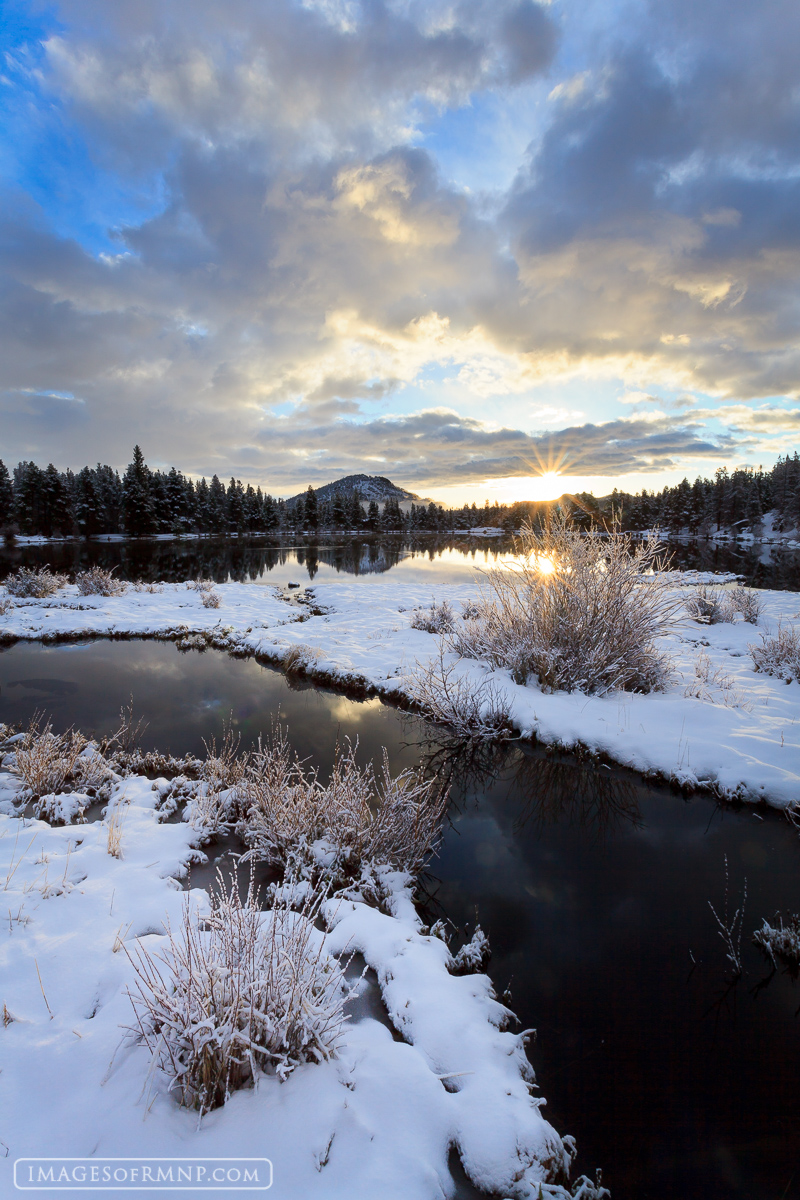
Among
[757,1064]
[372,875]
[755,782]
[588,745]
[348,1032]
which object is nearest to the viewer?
[348,1032]

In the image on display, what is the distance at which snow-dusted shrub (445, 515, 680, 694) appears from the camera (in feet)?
27.1

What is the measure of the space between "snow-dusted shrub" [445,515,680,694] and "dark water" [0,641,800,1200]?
220cm

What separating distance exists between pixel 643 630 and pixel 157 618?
14.4 m

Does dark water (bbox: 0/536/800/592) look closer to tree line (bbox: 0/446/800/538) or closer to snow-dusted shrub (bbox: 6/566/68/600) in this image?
snow-dusted shrub (bbox: 6/566/68/600)

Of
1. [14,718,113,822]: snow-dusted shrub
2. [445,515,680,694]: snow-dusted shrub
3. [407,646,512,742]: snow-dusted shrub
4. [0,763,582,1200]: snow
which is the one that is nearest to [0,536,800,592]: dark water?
[445,515,680,694]: snow-dusted shrub

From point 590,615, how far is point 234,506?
73.7 m

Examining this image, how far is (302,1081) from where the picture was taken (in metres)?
2.29

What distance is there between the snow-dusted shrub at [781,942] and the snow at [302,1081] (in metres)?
2.26

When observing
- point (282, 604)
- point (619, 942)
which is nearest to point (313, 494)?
point (282, 604)

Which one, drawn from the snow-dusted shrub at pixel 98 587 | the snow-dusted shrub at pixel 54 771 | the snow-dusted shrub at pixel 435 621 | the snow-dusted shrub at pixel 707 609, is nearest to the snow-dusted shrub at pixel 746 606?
the snow-dusted shrub at pixel 707 609

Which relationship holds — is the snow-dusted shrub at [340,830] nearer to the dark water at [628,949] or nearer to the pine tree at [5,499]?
the dark water at [628,949]

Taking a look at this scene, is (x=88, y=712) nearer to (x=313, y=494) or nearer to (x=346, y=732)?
(x=346, y=732)

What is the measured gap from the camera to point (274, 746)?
7254 millimetres

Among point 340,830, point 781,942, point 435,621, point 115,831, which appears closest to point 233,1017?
point 340,830
